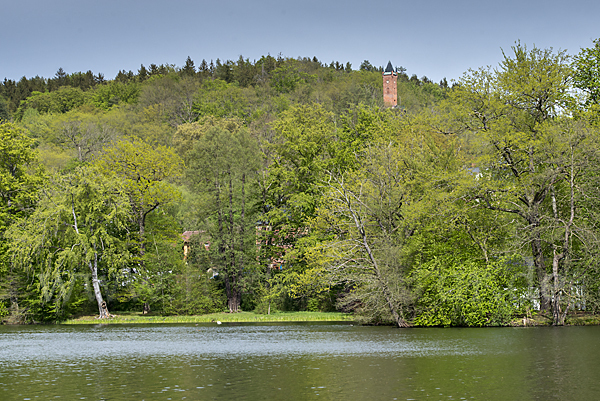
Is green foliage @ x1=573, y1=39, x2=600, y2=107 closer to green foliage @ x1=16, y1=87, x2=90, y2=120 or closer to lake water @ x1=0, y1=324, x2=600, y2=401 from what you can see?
lake water @ x1=0, y1=324, x2=600, y2=401

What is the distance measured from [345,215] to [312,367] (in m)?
23.7

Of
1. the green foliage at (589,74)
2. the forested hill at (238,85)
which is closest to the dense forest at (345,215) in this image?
the green foliage at (589,74)

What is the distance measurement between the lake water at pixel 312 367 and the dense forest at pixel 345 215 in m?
5.66

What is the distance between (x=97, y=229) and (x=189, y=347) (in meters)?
25.7

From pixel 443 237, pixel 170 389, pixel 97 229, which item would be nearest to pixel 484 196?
pixel 443 237

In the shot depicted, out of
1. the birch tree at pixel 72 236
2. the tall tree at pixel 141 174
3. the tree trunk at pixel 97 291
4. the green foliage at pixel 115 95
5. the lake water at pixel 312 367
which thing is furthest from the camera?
the green foliage at pixel 115 95

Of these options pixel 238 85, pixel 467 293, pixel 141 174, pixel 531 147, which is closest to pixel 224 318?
pixel 141 174

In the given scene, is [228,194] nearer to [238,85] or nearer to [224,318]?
[224,318]

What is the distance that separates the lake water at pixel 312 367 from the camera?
14719 mm

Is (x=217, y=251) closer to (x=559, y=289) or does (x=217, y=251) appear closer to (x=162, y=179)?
(x=162, y=179)

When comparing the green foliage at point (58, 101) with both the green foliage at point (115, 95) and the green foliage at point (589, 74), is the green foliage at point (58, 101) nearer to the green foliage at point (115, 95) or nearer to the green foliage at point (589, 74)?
the green foliage at point (115, 95)

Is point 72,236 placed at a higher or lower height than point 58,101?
lower

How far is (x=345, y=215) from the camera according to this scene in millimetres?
42844

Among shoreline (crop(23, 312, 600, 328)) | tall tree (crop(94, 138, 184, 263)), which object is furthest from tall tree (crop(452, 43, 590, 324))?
tall tree (crop(94, 138, 184, 263))
